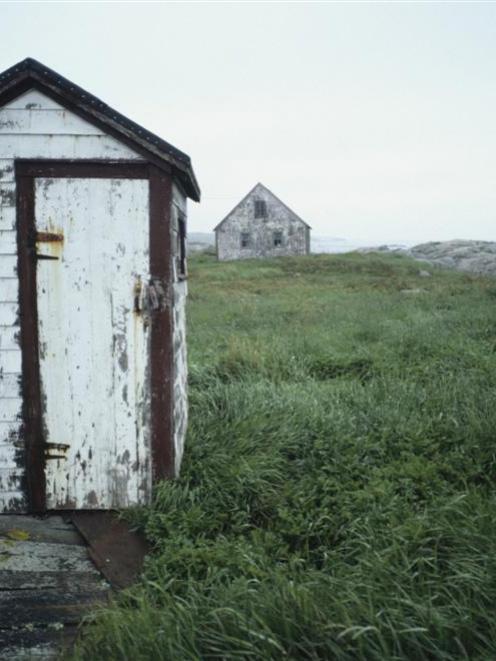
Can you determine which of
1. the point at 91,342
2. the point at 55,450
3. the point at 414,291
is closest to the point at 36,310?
the point at 91,342

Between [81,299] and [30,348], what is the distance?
0.54 m

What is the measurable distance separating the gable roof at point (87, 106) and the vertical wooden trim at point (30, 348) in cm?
65

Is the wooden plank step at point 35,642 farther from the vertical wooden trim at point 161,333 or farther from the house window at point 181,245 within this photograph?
the house window at point 181,245

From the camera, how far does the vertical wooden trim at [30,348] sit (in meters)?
4.25

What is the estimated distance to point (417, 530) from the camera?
354cm

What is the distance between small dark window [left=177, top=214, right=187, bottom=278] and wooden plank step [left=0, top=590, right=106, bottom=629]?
266cm

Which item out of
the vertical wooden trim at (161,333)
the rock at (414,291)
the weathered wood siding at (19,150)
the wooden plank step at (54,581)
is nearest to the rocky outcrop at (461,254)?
the rock at (414,291)

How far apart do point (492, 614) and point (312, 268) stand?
27257 millimetres

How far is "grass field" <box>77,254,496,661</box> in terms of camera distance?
2666mm

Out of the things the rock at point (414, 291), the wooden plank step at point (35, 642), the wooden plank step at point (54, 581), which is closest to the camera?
the wooden plank step at point (35, 642)

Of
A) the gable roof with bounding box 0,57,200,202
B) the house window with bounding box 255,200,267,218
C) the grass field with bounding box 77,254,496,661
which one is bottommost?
the grass field with bounding box 77,254,496,661

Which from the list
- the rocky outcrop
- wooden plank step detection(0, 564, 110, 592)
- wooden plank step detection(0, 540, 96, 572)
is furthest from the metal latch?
the rocky outcrop

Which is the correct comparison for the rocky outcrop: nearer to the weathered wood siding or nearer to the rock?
the rock

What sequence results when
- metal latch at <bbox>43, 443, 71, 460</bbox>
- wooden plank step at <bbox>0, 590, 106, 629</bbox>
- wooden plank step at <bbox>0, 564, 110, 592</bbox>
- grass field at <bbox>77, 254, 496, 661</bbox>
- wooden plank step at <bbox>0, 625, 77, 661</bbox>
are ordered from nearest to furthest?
grass field at <bbox>77, 254, 496, 661</bbox> → wooden plank step at <bbox>0, 625, 77, 661</bbox> → wooden plank step at <bbox>0, 590, 106, 629</bbox> → wooden plank step at <bbox>0, 564, 110, 592</bbox> → metal latch at <bbox>43, 443, 71, 460</bbox>
